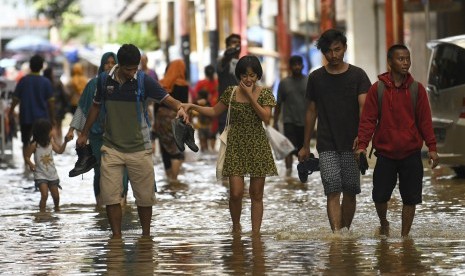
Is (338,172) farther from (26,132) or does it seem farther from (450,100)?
(26,132)

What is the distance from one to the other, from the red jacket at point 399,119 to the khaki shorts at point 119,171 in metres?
1.89

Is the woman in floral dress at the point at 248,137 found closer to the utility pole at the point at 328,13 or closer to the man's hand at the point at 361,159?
the man's hand at the point at 361,159

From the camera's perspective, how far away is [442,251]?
37.5 feet

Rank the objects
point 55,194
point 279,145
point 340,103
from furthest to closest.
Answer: point 279,145
point 55,194
point 340,103

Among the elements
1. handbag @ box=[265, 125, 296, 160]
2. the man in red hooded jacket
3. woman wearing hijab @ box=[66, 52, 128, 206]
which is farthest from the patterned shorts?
handbag @ box=[265, 125, 296, 160]

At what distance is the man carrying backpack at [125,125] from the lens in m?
12.8

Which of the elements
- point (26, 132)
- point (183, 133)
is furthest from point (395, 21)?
point (183, 133)

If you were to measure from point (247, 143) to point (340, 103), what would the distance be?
1.07 meters

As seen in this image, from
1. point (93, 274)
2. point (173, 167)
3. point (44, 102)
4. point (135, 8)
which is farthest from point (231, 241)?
point (135, 8)

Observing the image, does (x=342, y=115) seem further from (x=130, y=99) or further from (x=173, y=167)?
(x=173, y=167)

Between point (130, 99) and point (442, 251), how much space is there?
9.51 feet

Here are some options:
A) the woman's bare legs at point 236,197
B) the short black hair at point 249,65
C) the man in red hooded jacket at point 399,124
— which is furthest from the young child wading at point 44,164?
the man in red hooded jacket at point 399,124

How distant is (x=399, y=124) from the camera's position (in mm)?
12039

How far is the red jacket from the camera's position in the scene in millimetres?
12022
